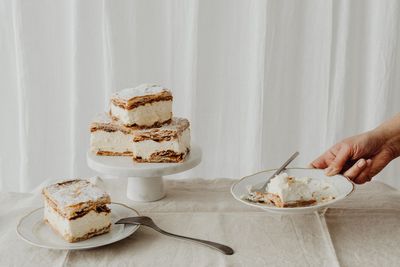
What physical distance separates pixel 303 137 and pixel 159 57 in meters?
0.72

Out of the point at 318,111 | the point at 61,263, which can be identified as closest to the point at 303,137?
the point at 318,111

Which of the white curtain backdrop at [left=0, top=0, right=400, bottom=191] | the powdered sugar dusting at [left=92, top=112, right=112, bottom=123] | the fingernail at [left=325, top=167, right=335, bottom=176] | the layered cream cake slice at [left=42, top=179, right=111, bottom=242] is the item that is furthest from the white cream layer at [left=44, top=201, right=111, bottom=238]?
the white curtain backdrop at [left=0, top=0, right=400, bottom=191]

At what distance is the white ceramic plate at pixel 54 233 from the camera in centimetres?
136

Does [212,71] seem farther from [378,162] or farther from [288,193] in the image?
[288,193]

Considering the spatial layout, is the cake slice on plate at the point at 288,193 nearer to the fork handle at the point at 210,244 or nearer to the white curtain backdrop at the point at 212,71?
the fork handle at the point at 210,244

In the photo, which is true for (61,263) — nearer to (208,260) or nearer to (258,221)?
(208,260)

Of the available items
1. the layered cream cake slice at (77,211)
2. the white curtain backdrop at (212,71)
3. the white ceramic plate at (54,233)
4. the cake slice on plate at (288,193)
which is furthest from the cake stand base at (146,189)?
the white curtain backdrop at (212,71)

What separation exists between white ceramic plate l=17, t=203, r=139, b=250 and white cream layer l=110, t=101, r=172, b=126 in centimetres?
25

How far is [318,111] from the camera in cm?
271

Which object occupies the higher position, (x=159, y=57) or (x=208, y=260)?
(x=159, y=57)

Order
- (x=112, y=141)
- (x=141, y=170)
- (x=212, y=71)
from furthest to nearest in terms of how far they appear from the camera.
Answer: (x=212, y=71), (x=112, y=141), (x=141, y=170)

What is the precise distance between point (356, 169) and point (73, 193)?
0.71 m

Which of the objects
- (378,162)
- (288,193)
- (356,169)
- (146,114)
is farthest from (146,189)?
(378,162)

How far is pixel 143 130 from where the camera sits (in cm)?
166
